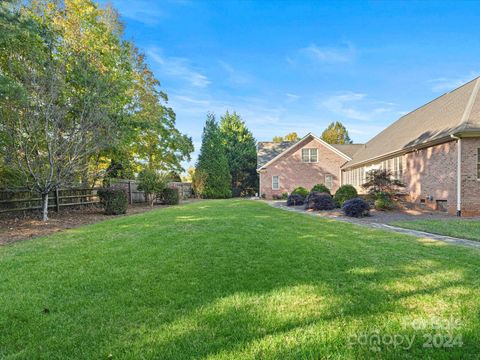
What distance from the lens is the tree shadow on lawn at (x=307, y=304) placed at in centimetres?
240

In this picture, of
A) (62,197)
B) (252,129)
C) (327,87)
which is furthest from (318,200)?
A: (252,129)

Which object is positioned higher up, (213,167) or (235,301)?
(213,167)

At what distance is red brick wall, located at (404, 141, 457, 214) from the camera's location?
13.1 meters

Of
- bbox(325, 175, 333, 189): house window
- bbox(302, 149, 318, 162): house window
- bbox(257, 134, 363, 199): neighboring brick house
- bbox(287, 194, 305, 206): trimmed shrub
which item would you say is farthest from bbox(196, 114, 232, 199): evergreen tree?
bbox(287, 194, 305, 206): trimmed shrub

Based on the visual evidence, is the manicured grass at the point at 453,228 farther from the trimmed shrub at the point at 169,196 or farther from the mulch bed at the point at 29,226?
the trimmed shrub at the point at 169,196

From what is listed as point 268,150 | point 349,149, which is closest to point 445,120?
point 349,149

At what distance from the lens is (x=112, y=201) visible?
13.8 m

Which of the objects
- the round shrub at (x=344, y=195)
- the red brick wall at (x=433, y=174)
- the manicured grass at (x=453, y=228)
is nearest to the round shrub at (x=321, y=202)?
the round shrub at (x=344, y=195)

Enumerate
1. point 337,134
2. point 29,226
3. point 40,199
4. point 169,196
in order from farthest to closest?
point 337,134 → point 169,196 → point 40,199 → point 29,226

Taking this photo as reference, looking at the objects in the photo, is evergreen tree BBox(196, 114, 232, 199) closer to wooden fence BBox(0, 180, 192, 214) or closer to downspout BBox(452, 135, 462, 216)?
wooden fence BBox(0, 180, 192, 214)

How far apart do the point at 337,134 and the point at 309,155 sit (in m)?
29.3

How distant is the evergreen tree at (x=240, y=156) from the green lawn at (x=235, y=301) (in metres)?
33.4

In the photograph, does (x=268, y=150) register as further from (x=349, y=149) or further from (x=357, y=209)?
(x=357, y=209)

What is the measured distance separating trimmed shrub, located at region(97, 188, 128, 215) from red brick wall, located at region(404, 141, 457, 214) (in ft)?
51.2
